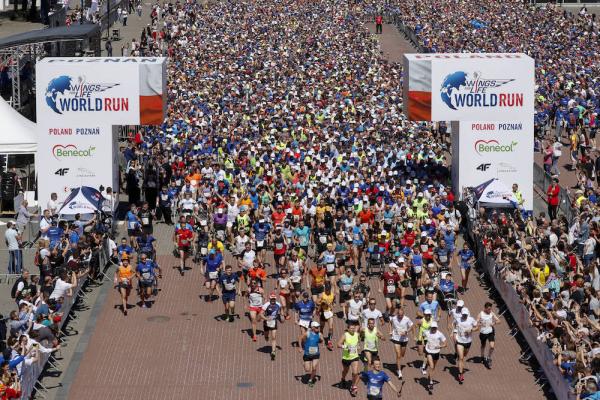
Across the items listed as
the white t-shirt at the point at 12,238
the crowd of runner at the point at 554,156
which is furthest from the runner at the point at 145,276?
the crowd of runner at the point at 554,156

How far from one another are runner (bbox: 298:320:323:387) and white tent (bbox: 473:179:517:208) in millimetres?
10406

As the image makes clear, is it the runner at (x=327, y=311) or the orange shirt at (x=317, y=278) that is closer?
the runner at (x=327, y=311)

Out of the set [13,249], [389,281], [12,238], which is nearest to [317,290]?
[389,281]

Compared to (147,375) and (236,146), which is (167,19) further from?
(147,375)

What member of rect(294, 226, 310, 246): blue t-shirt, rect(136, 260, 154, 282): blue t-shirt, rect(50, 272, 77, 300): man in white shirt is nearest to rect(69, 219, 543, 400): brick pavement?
rect(136, 260, 154, 282): blue t-shirt

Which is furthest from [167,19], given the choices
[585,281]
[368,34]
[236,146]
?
[585,281]

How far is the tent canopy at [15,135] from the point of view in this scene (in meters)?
37.1

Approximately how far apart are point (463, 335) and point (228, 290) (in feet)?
17.3

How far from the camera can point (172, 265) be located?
31.7 m

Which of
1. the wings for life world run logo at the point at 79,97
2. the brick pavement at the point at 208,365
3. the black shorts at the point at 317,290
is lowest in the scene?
the brick pavement at the point at 208,365

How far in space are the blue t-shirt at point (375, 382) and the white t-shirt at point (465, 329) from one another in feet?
9.09

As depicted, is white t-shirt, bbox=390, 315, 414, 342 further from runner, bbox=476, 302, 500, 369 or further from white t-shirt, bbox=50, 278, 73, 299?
white t-shirt, bbox=50, 278, 73, 299

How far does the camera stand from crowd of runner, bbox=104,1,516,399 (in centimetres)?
2472

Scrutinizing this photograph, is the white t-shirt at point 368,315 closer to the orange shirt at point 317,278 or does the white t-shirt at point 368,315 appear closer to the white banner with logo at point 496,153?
the orange shirt at point 317,278
